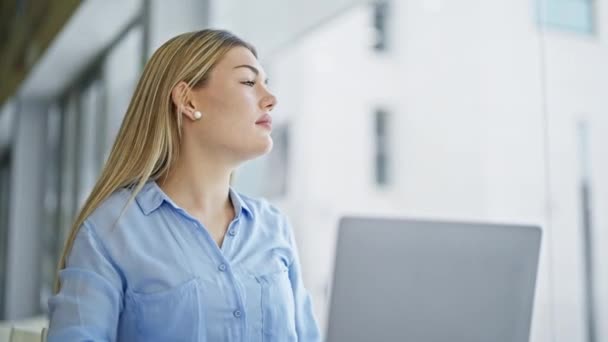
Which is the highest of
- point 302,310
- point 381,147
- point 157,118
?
point 381,147

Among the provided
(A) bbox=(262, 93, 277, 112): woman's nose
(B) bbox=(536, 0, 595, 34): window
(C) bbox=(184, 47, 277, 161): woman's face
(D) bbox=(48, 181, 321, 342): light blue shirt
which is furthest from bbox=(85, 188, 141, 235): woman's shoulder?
(B) bbox=(536, 0, 595, 34): window

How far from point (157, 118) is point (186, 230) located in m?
0.20

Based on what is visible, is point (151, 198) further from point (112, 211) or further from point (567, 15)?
point (567, 15)

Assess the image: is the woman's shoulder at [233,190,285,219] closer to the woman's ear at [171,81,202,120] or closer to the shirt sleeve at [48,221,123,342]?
the woman's ear at [171,81,202,120]

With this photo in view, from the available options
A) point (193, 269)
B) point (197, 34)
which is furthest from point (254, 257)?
point (197, 34)

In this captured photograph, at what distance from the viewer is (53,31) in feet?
10.3

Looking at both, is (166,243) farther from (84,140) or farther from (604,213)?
(84,140)

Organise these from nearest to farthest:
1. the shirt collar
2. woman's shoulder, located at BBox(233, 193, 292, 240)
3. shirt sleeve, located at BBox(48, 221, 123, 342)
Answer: shirt sleeve, located at BBox(48, 221, 123, 342) < the shirt collar < woman's shoulder, located at BBox(233, 193, 292, 240)

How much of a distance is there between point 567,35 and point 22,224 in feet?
12.2

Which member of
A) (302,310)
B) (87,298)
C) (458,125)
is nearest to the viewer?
(87,298)

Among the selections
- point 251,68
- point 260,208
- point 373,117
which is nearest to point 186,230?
point 260,208

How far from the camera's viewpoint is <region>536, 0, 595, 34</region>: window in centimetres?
155

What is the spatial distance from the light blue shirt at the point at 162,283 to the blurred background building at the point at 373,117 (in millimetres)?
503

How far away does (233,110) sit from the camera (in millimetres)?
1128
